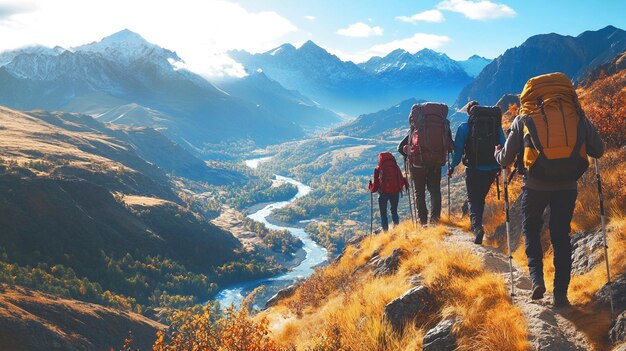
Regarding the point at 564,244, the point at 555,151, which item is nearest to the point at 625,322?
the point at 564,244

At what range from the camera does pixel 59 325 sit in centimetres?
8569

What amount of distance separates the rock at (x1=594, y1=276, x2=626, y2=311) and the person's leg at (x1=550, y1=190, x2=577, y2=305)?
54 cm

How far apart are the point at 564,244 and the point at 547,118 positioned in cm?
227

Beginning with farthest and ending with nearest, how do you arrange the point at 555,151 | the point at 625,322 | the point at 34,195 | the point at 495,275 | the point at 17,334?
the point at 34,195 → the point at 17,334 → the point at 495,275 → the point at 555,151 → the point at 625,322

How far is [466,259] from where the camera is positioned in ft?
33.1

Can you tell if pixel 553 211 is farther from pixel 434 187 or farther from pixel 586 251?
pixel 434 187

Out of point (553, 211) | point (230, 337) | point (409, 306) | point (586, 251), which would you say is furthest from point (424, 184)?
point (230, 337)

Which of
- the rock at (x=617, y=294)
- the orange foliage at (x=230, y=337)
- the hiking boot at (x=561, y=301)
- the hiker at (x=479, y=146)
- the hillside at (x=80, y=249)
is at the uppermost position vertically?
the hiker at (x=479, y=146)

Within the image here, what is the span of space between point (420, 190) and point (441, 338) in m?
8.25

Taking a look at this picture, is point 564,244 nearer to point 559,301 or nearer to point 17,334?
point 559,301

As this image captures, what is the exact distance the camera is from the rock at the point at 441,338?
23.7 feet

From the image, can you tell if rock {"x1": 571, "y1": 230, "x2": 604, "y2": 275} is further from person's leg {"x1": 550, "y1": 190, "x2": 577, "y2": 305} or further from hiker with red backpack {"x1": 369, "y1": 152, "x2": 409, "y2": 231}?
hiker with red backpack {"x1": 369, "y1": 152, "x2": 409, "y2": 231}

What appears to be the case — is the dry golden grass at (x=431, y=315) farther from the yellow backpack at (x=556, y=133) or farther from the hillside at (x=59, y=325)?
the hillside at (x=59, y=325)

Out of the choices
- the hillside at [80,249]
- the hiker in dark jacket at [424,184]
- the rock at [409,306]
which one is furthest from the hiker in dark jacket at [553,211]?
the hillside at [80,249]
